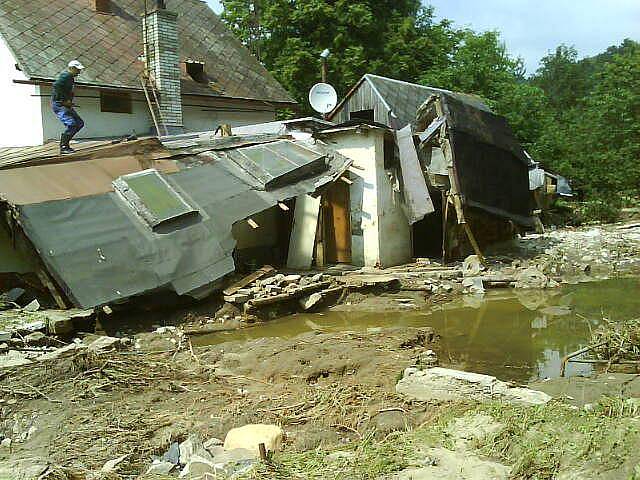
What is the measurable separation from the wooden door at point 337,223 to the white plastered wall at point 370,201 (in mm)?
143

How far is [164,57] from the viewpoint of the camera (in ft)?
53.1

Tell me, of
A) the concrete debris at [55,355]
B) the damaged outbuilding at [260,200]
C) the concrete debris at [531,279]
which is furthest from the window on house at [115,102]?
the concrete debris at [531,279]

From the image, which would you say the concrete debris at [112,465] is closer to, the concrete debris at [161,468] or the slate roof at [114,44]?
the concrete debris at [161,468]

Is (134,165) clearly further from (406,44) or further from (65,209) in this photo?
(406,44)

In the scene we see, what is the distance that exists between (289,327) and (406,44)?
22.0 m

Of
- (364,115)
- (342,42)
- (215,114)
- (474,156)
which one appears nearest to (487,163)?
(474,156)

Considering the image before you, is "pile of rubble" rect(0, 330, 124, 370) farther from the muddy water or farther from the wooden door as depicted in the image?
the wooden door

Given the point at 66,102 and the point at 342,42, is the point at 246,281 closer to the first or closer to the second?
the point at 66,102

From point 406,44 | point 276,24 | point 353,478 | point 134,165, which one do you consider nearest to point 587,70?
point 406,44

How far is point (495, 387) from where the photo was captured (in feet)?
17.7

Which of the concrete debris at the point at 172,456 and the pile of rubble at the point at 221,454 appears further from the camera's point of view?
the concrete debris at the point at 172,456

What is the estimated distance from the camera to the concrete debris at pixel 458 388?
5184 millimetres

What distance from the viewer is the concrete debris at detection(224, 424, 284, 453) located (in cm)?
455

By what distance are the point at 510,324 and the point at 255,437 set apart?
6076 millimetres
